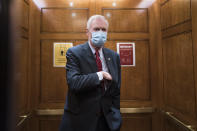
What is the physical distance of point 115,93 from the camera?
1.31 meters

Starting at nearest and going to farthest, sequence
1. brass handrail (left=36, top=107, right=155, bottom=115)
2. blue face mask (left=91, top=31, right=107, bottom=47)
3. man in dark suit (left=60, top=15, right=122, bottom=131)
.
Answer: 1. man in dark suit (left=60, top=15, right=122, bottom=131)
2. blue face mask (left=91, top=31, right=107, bottom=47)
3. brass handrail (left=36, top=107, right=155, bottom=115)

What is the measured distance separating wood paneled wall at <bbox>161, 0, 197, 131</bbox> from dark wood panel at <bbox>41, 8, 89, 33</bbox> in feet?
3.25

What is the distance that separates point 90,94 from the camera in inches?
48.4

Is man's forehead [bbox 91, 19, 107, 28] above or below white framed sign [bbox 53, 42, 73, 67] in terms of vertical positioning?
above

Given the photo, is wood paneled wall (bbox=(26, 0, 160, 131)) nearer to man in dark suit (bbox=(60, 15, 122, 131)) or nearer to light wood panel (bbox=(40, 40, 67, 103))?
light wood panel (bbox=(40, 40, 67, 103))

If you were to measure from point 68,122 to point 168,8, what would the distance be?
5.34 feet

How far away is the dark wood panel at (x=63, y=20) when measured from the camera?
1.99 m

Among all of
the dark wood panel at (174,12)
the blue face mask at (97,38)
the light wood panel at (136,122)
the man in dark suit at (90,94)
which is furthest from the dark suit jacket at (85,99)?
the dark wood panel at (174,12)

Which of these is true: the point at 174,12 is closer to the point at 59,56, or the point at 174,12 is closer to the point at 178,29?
the point at 178,29

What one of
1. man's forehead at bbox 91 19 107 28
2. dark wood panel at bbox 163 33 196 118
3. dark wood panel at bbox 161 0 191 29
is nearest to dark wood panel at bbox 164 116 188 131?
dark wood panel at bbox 163 33 196 118

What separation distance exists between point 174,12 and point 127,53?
2.25ft

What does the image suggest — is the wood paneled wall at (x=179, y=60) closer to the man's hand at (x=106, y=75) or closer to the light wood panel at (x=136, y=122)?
the light wood panel at (x=136, y=122)

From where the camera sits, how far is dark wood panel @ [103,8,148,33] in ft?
6.66

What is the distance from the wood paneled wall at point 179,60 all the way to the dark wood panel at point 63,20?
0.99m
